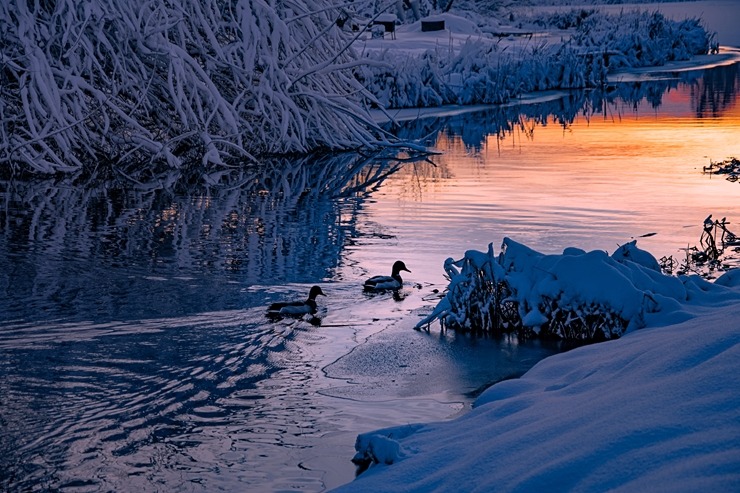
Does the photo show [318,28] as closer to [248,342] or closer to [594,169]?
[594,169]

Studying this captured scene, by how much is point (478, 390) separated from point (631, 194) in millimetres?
8688

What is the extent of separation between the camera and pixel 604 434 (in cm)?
431

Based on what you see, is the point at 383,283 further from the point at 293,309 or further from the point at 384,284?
the point at 293,309

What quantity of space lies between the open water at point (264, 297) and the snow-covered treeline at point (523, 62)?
5.77 m

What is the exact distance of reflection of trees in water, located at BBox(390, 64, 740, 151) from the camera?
83.6 ft

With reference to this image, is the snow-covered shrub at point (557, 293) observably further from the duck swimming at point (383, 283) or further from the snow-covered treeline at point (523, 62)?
the snow-covered treeline at point (523, 62)

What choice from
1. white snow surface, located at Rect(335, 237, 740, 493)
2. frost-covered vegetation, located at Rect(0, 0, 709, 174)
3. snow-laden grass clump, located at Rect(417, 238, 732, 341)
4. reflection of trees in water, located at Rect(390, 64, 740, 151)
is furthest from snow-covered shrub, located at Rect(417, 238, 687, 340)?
reflection of trees in water, located at Rect(390, 64, 740, 151)

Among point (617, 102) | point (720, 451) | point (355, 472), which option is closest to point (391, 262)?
point (355, 472)

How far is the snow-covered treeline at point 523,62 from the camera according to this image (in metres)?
30.1

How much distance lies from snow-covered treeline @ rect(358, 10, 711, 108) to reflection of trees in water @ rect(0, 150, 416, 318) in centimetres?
558

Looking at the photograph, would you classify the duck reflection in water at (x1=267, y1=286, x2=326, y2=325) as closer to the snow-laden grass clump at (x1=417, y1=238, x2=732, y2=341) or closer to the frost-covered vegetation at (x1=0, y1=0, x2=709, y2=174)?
the snow-laden grass clump at (x1=417, y1=238, x2=732, y2=341)

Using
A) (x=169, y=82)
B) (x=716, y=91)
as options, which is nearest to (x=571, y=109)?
(x=716, y=91)

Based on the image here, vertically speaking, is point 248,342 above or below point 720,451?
below

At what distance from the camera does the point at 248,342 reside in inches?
323
